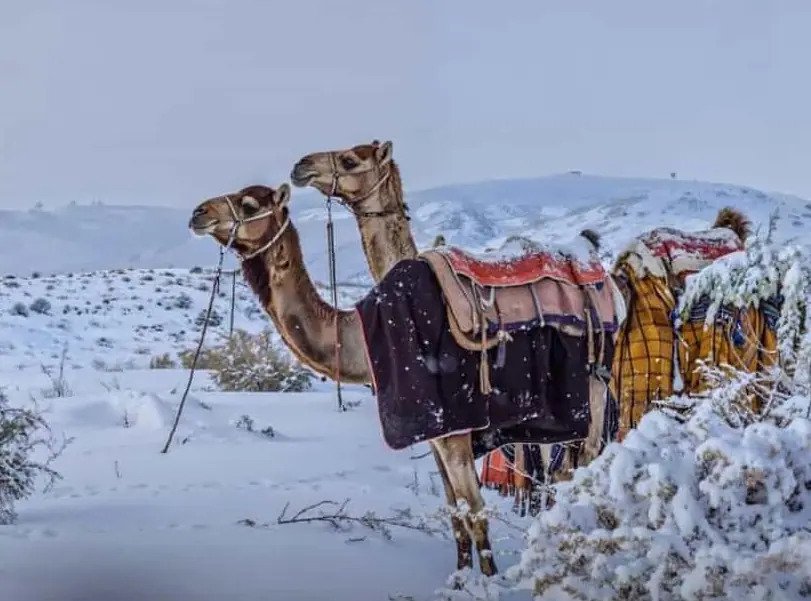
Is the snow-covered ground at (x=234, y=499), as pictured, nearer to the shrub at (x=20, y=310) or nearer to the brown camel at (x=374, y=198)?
the brown camel at (x=374, y=198)

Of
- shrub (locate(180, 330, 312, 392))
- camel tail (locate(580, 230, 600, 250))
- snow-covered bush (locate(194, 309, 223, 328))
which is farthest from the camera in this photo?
snow-covered bush (locate(194, 309, 223, 328))

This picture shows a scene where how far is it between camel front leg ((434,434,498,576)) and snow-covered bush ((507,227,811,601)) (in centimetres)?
161

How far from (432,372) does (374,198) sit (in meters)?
1.53

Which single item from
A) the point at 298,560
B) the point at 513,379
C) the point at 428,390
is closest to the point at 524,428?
the point at 513,379

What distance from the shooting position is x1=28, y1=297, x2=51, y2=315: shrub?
24.6m

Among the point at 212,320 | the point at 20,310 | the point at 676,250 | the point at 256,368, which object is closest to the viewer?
the point at 676,250

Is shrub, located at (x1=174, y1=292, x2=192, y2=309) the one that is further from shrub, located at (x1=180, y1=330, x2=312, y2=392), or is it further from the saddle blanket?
the saddle blanket

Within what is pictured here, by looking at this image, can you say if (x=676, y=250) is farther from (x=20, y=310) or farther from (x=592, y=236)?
(x=20, y=310)

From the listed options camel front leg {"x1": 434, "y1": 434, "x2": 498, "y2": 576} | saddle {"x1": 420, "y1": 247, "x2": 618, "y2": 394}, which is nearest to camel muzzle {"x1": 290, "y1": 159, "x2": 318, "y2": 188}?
saddle {"x1": 420, "y1": 247, "x2": 618, "y2": 394}

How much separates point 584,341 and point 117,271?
28.5 m

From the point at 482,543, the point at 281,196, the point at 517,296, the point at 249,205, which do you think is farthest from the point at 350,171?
the point at 482,543

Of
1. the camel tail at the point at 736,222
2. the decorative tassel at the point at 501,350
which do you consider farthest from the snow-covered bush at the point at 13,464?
the camel tail at the point at 736,222

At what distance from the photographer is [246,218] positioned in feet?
17.7

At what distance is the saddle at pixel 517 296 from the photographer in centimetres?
551
